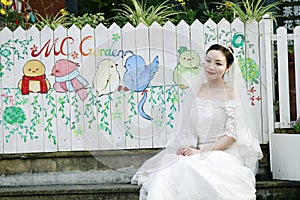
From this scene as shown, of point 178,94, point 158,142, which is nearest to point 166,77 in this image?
point 178,94

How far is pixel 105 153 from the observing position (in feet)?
19.2

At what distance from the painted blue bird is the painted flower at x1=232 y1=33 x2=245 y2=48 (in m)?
0.66

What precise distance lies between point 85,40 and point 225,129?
1.43 meters

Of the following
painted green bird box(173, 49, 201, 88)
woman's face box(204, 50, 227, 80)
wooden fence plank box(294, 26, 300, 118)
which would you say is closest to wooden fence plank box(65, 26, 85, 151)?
painted green bird box(173, 49, 201, 88)

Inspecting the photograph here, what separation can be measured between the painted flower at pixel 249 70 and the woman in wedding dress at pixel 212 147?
1.36ft

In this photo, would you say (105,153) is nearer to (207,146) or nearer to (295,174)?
(207,146)

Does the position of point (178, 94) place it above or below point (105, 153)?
above

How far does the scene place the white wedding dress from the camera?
4.85 m

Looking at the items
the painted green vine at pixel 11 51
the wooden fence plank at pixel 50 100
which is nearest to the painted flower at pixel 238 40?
the wooden fence plank at pixel 50 100

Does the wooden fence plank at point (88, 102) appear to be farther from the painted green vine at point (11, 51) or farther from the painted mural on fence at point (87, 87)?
the painted green vine at point (11, 51)

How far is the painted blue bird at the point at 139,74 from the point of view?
19.2 ft

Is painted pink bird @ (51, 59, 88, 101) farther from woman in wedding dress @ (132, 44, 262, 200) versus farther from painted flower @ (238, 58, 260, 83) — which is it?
painted flower @ (238, 58, 260, 83)

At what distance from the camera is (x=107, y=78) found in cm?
586

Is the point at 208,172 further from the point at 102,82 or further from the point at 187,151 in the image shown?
the point at 102,82
